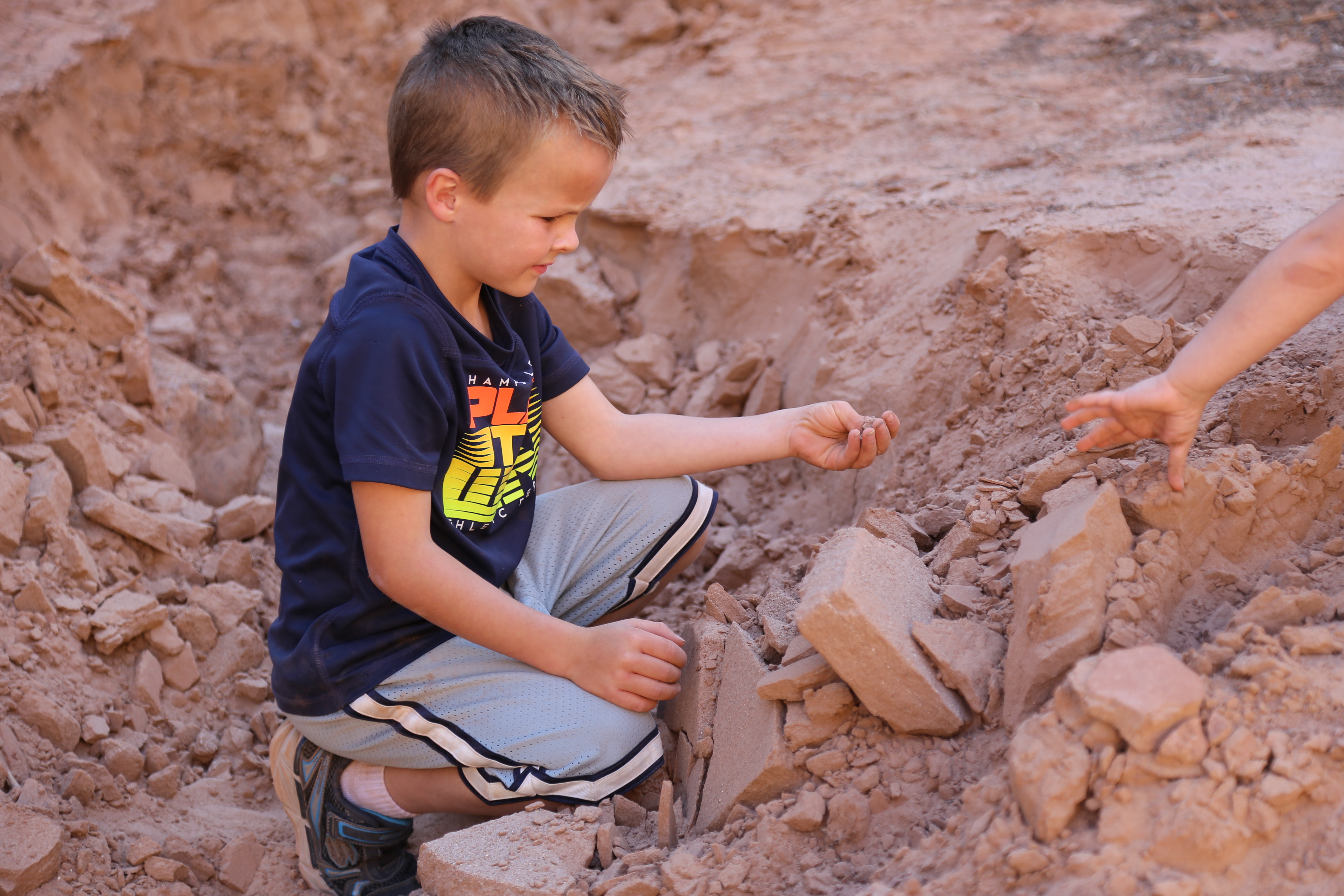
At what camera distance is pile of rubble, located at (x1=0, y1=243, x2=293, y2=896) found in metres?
1.90

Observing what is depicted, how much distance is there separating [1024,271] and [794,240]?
2.69ft

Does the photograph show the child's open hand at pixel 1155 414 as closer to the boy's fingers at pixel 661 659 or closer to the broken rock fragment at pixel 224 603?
the boy's fingers at pixel 661 659

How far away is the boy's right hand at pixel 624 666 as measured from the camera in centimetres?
182

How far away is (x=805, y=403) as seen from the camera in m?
2.64

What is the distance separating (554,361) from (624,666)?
67cm

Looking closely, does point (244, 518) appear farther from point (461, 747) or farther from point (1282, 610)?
point (1282, 610)

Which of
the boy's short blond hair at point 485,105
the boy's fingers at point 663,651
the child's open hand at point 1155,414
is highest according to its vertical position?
the boy's short blond hair at point 485,105

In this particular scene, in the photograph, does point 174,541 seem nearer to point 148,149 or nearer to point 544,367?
point 544,367

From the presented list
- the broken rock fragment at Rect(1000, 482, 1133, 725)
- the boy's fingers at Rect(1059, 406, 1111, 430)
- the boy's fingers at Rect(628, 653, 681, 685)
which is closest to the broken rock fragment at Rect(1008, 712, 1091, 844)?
the broken rock fragment at Rect(1000, 482, 1133, 725)

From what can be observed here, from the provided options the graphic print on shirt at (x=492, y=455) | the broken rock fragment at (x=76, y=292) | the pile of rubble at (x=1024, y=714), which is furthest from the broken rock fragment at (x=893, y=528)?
the broken rock fragment at (x=76, y=292)

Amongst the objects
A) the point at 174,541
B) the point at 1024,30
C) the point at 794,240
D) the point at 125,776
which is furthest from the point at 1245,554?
the point at 1024,30

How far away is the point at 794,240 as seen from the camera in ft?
9.68

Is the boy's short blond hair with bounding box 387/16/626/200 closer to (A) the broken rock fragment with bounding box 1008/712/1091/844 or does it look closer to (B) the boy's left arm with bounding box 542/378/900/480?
(B) the boy's left arm with bounding box 542/378/900/480

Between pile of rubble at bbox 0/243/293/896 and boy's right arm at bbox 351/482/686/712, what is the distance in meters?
0.71
